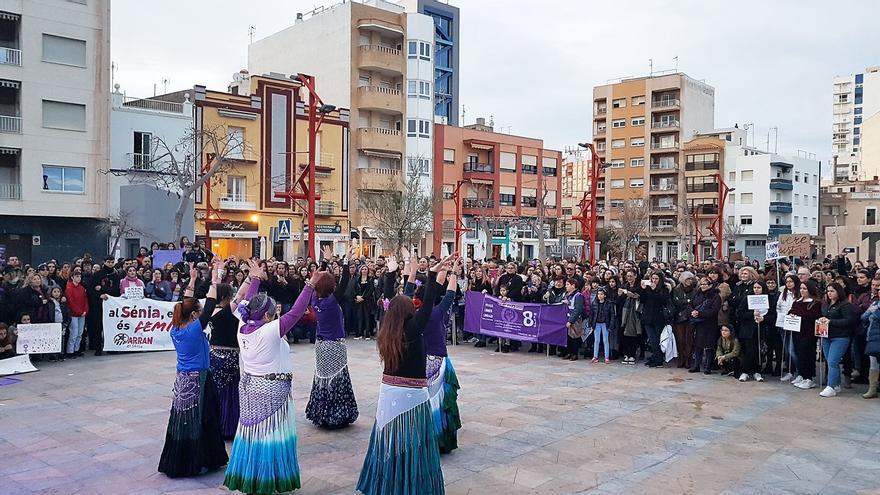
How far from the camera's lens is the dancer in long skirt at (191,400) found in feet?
22.5

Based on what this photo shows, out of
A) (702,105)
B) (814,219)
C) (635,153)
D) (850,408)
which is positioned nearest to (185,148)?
(850,408)

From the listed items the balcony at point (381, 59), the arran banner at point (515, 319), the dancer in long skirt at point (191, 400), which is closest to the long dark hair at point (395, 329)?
the dancer in long skirt at point (191, 400)

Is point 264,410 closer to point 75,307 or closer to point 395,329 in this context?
point 395,329

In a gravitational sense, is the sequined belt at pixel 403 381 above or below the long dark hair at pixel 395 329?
below

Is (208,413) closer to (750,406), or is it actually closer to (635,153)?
(750,406)

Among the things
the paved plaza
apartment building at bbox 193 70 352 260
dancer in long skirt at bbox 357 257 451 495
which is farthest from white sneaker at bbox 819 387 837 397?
apartment building at bbox 193 70 352 260

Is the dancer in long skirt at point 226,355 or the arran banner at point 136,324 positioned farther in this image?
the arran banner at point 136,324

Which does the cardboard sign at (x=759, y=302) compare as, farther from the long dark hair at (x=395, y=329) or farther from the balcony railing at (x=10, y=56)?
the balcony railing at (x=10, y=56)

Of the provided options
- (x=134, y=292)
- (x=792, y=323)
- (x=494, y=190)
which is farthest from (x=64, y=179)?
(x=494, y=190)

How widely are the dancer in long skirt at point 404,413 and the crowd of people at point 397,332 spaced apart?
0.5 inches

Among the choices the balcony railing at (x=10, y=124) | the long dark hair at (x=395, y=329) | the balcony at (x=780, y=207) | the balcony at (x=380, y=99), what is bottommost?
the long dark hair at (x=395, y=329)

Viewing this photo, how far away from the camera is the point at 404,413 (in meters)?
5.77

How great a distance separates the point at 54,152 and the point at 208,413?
31683mm

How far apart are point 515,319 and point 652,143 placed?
64.6 meters
